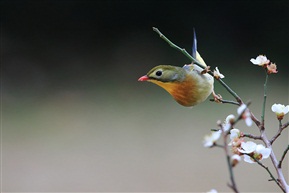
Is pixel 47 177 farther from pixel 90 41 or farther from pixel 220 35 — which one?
pixel 220 35

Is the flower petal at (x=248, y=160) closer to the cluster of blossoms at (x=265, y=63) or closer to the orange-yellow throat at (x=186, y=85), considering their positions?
the cluster of blossoms at (x=265, y=63)

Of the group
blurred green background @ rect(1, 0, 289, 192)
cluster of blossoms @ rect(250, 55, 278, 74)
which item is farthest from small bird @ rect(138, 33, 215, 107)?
blurred green background @ rect(1, 0, 289, 192)

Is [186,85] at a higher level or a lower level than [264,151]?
higher

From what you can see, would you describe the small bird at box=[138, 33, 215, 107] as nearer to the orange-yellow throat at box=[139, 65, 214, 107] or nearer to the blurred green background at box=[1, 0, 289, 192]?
the orange-yellow throat at box=[139, 65, 214, 107]

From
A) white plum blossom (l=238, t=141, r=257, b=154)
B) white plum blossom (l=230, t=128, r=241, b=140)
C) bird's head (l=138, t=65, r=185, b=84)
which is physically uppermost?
bird's head (l=138, t=65, r=185, b=84)

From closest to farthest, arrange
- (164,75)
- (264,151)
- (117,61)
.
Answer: (264,151), (164,75), (117,61)

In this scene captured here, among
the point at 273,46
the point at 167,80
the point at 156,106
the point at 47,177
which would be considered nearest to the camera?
the point at 167,80

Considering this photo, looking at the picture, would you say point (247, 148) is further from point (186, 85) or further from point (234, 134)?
point (186, 85)

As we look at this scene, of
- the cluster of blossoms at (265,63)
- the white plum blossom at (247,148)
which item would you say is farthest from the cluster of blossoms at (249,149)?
the cluster of blossoms at (265,63)

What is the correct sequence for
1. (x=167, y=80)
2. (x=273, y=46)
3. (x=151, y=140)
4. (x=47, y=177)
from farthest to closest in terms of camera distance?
(x=273, y=46) < (x=151, y=140) < (x=47, y=177) < (x=167, y=80)

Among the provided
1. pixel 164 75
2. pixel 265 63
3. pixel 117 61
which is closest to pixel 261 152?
pixel 265 63

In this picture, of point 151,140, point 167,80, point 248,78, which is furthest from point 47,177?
point 167,80
